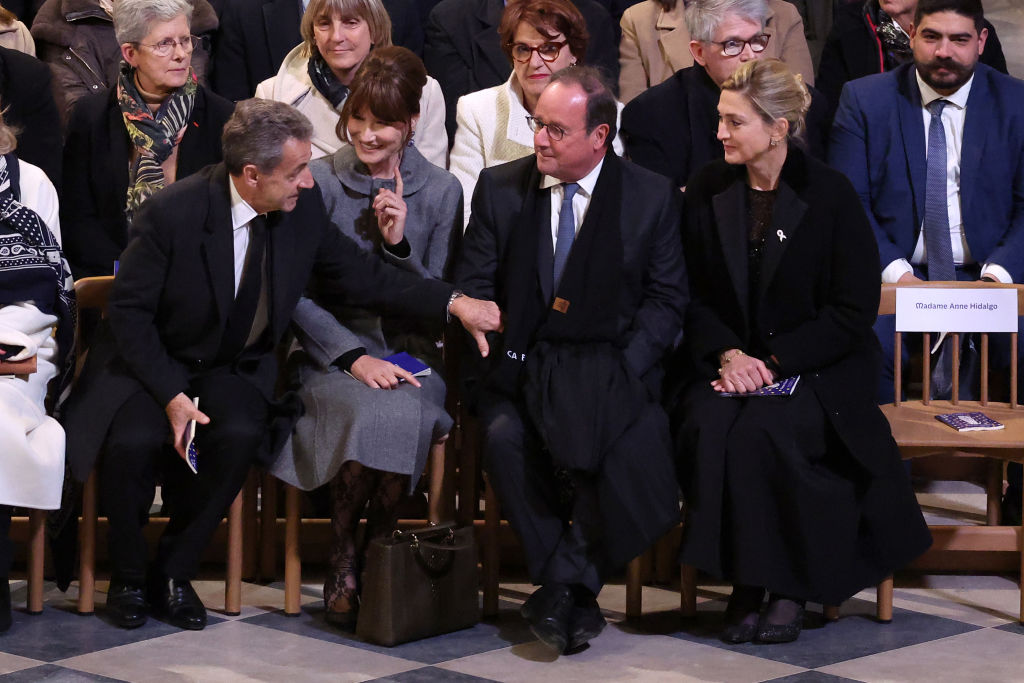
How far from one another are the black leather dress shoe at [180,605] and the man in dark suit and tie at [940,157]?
2.25 m

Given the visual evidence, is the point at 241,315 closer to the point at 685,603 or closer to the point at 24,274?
Result: the point at 24,274

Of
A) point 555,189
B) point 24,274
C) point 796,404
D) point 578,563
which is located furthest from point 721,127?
point 24,274

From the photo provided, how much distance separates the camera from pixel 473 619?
160 inches

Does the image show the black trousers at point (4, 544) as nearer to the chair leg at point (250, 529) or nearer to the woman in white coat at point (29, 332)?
the woman in white coat at point (29, 332)

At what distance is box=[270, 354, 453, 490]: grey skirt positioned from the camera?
403 cm

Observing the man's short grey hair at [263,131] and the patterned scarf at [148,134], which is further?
the patterned scarf at [148,134]

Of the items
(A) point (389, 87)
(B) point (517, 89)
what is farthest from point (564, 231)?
(B) point (517, 89)

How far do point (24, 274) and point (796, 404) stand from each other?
210 centimetres

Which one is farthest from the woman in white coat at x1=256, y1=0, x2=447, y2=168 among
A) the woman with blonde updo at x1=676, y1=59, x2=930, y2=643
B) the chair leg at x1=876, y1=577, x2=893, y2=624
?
the chair leg at x1=876, y1=577, x2=893, y2=624

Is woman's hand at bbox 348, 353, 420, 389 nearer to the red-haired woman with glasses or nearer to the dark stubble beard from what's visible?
the red-haired woman with glasses

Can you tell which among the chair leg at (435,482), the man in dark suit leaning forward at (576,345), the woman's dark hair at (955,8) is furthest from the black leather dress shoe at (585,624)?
the woman's dark hair at (955,8)

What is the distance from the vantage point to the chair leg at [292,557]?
413cm

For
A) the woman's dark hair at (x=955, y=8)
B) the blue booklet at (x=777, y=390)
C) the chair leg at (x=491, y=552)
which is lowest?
the chair leg at (x=491, y=552)

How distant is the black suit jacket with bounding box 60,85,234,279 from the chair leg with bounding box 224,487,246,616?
103 cm
